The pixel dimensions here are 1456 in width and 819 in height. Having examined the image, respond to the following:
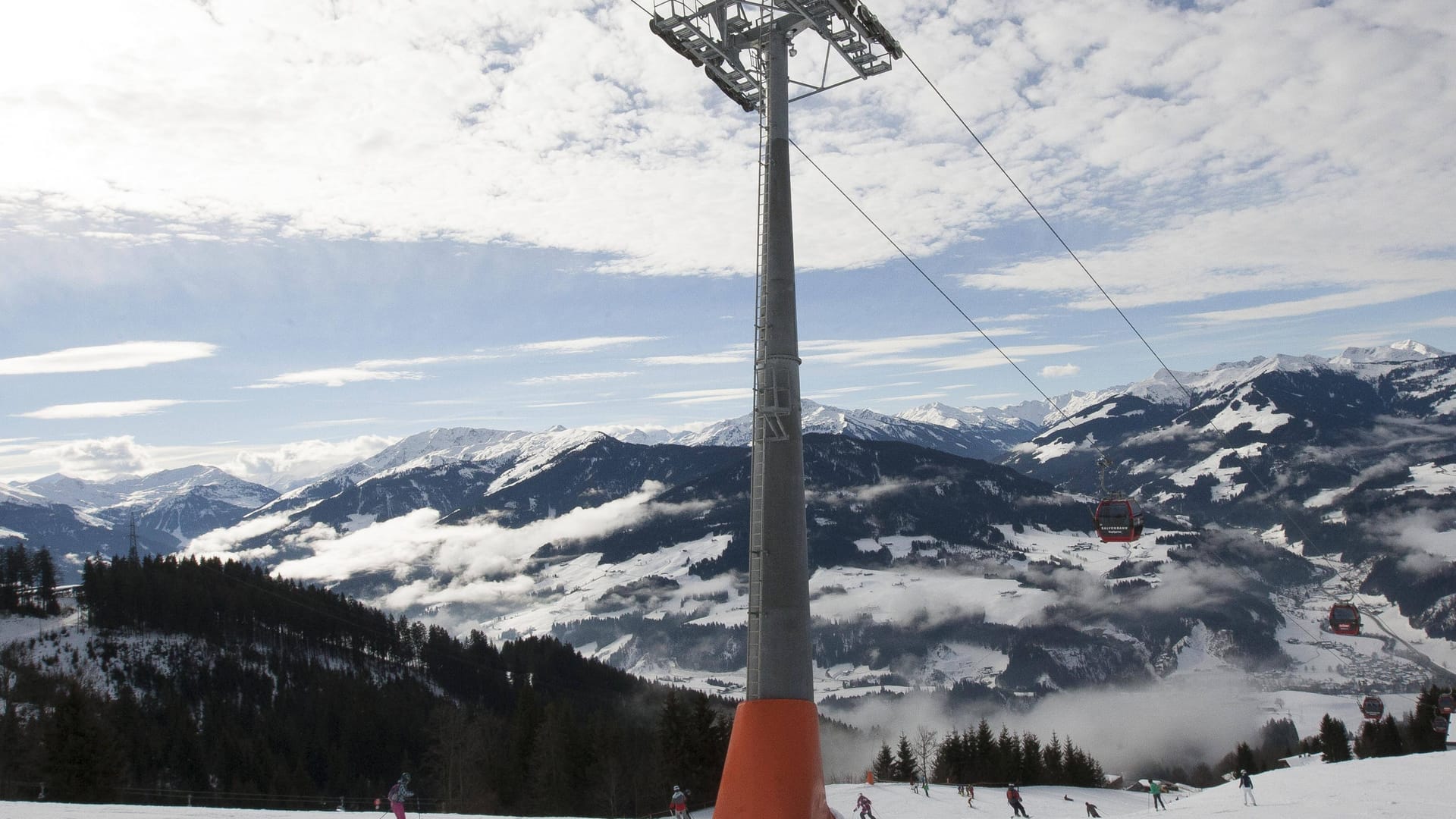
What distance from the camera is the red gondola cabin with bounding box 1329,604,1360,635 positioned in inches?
1987

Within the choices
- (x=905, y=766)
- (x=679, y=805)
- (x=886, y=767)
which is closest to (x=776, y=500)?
(x=679, y=805)

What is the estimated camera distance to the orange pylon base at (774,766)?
16312 mm

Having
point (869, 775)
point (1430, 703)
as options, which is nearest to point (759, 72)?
point (869, 775)

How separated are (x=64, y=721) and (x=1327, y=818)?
79953 millimetres

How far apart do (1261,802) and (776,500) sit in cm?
3268

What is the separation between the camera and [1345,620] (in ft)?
166

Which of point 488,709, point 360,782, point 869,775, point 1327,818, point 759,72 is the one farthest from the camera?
point 488,709

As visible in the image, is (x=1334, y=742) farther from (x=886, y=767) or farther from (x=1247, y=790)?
(x=1247, y=790)

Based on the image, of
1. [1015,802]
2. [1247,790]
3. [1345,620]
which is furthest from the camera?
[1015,802]

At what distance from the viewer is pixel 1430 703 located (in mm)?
117812

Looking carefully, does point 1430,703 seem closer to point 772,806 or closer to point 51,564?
point 772,806

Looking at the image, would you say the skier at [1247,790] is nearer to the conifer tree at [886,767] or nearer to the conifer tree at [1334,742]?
the conifer tree at [886,767]

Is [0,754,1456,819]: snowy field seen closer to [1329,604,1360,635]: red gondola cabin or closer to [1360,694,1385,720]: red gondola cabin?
[1329,604,1360,635]: red gondola cabin

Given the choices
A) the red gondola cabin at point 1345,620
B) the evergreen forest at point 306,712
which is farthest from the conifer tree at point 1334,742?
the red gondola cabin at point 1345,620
